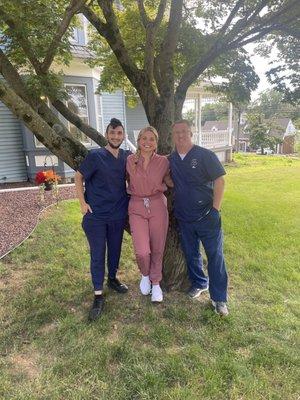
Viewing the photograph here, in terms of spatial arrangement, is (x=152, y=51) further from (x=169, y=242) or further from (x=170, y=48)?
(x=169, y=242)

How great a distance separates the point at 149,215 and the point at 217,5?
3.60m

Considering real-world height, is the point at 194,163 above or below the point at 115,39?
below

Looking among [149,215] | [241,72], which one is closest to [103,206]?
[149,215]

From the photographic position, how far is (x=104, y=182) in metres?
3.56

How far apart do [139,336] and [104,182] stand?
1551mm

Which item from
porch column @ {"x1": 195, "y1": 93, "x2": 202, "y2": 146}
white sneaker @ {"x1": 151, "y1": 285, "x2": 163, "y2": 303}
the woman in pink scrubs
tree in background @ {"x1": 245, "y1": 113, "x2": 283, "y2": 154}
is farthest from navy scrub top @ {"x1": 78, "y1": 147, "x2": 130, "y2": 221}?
tree in background @ {"x1": 245, "y1": 113, "x2": 283, "y2": 154}

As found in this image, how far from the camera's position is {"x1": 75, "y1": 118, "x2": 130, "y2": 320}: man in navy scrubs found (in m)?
3.52

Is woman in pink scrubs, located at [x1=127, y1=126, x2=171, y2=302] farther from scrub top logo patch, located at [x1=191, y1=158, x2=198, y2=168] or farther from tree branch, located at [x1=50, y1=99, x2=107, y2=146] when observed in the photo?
tree branch, located at [x1=50, y1=99, x2=107, y2=146]

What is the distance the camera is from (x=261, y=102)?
83.8 m

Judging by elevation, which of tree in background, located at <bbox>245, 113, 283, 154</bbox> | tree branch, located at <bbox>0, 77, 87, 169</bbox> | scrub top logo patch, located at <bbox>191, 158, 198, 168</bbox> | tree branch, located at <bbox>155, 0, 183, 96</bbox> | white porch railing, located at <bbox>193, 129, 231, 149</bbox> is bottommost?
tree in background, located at <bbox>245, 113, 283, 154</bbox>

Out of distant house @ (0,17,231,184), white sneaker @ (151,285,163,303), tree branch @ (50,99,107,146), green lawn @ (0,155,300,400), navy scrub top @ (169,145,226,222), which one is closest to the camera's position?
green lawn @ (0,155,300,400)

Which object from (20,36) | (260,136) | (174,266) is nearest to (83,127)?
(20,36)

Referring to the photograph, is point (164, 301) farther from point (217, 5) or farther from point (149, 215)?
point (217, 5)

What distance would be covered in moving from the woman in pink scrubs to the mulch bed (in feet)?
8.68
